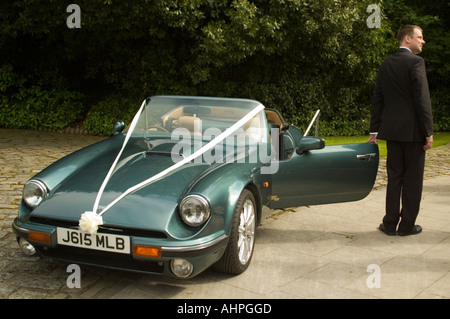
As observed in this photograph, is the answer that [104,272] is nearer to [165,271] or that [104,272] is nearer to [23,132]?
[165,271]

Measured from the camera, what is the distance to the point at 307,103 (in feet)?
49.8

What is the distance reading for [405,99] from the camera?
5078mm

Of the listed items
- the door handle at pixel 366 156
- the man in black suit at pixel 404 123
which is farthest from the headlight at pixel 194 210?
the man in black suit at pixel 404 123

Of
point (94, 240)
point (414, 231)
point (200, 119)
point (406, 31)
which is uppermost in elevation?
point (406, 31)

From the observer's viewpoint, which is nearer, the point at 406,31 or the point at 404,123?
the point at 404,123

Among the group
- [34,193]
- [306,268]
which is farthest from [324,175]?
[34,193]

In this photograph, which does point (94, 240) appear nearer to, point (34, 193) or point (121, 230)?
point (121, 230)

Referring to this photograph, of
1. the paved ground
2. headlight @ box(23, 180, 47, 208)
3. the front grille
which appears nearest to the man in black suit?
the paved ground

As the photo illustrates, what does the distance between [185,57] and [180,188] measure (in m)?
10.5

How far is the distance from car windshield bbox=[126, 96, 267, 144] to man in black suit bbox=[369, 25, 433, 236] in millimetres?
1302

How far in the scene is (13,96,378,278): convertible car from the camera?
139 inches

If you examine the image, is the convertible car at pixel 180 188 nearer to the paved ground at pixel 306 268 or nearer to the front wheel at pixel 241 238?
the front wheel at pixel 241 238

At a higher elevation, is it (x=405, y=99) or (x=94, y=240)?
(x=405, y=99)

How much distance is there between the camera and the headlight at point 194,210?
3585 millimetres
